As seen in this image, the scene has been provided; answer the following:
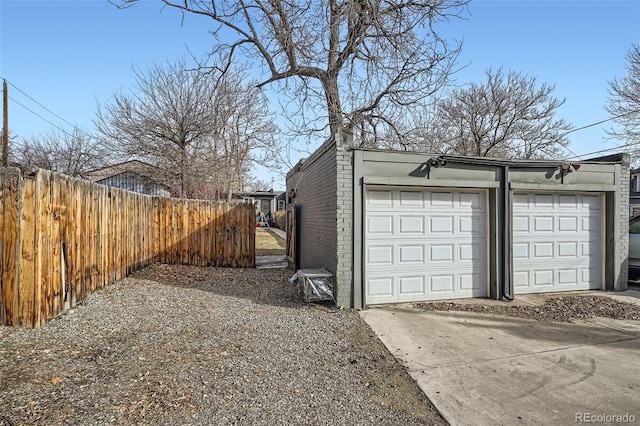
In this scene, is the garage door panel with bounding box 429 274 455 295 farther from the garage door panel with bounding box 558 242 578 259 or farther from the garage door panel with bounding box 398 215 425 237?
the garage door panel with bounding box 558 242 578 259

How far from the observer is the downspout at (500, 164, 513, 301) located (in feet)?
20.7

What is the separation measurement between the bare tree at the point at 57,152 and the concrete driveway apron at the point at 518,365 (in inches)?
936

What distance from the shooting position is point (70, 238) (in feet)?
16.2

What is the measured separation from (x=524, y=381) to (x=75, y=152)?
1048 inches

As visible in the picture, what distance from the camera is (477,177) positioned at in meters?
6.36

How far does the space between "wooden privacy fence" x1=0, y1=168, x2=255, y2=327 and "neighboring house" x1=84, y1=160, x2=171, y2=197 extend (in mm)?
8053

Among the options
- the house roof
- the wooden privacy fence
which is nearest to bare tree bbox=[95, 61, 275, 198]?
the house roof

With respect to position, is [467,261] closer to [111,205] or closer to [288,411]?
[288,411]

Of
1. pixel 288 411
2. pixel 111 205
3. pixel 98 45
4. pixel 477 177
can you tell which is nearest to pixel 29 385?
pixel 288 411

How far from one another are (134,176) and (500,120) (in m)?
18.8

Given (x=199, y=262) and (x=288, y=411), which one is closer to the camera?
(x=288, y=411)

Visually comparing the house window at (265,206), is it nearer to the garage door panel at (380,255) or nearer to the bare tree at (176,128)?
the bare tree at (176,128)

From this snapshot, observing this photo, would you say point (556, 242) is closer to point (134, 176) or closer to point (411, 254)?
point (411, 254)

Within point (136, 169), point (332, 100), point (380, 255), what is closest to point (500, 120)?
point (332, 100)
